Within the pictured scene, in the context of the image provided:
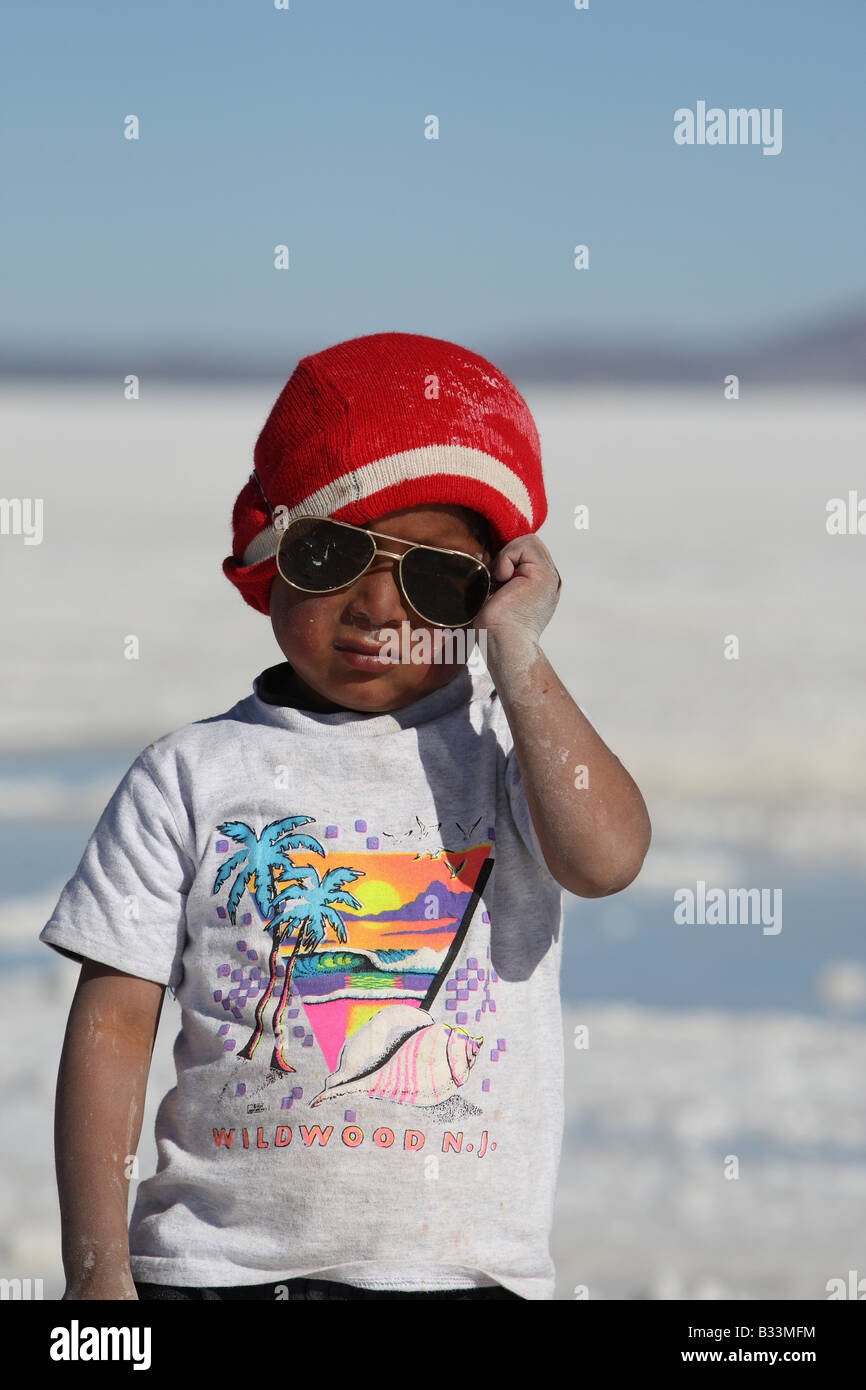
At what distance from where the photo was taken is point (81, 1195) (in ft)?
5.33

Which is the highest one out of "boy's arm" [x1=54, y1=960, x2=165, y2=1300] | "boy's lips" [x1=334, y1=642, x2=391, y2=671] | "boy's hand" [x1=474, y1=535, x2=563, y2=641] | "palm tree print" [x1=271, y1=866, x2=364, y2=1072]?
"boy's hand" [x1=474, y1=535, x2=563, y2=641]

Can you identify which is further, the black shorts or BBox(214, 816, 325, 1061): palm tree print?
BBox(214, 816, 325, 1061): palm tree print

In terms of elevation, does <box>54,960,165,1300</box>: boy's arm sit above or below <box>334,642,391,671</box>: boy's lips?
below

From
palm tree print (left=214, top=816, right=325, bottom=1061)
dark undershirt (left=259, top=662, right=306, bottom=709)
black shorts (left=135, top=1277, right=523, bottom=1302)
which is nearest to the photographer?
black shorts (left=135, top=1277, right=523, bottom=1302)

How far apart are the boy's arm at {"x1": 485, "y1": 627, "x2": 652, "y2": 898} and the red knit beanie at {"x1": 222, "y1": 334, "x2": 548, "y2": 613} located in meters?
0.21

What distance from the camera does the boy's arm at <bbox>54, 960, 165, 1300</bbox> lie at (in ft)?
5.26

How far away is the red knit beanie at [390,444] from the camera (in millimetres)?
1713

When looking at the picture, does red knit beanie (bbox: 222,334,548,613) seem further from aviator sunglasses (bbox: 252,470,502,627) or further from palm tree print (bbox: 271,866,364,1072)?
palm tree print (bbox: 271,866,364,1072)

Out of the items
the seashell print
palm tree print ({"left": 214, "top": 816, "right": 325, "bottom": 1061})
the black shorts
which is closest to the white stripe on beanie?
palm tree print ({"left": 214, "top": 816, "right": 325, "bottom": 1061})

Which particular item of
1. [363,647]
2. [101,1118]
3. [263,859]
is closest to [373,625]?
[363,647]

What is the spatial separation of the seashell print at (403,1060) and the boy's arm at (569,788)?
0.21m

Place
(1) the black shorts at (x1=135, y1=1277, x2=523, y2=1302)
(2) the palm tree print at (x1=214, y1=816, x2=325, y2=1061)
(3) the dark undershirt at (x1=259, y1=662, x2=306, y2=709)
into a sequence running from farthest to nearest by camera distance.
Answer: (3) the dark undershirt at (x1=259, y1=662, x2=306, y2=709)
(2) the palm tree print at (x1=214, y1=816, x2=325, y2=1061)
(1) the black shorts at (x1=135, y1=1277, x2=523, y2=1302)

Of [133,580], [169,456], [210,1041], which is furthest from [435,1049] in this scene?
[169,456]
